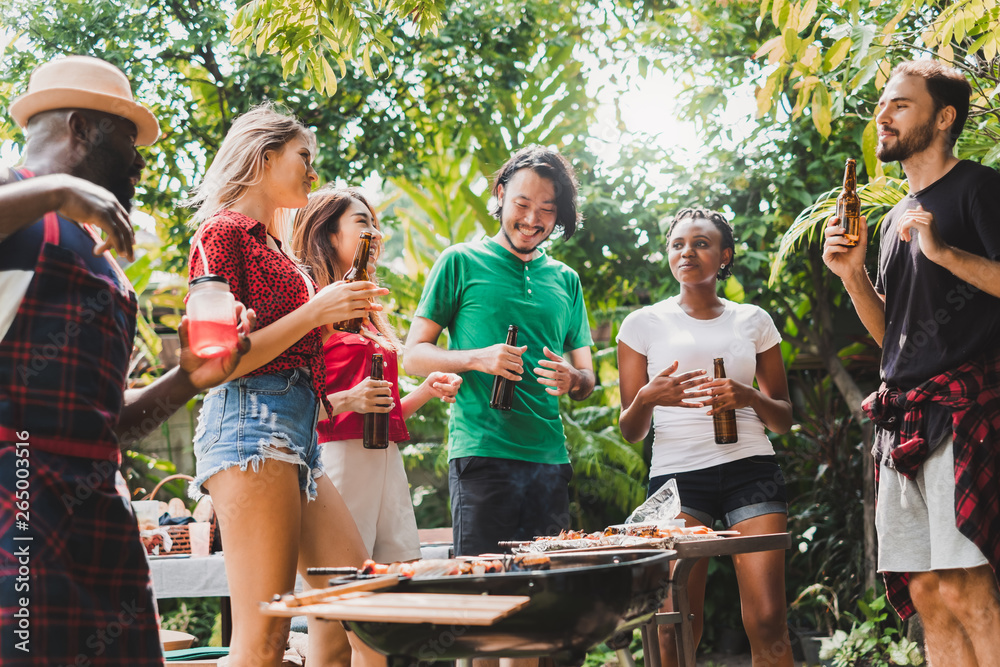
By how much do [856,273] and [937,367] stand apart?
0.41 metres

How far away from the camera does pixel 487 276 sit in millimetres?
3176

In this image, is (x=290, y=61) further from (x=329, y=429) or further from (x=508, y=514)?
(x=508, y=514)

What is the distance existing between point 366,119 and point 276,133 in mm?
3896

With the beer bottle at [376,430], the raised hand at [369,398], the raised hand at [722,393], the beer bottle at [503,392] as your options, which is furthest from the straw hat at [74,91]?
the raised hand at [722,393]

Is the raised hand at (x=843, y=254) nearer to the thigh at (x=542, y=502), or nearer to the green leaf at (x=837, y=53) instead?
the green leaf at (x=837, y=53)

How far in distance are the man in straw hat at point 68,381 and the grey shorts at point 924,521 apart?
2.21m

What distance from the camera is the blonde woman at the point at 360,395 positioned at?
109 inches

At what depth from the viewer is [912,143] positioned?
2830mm

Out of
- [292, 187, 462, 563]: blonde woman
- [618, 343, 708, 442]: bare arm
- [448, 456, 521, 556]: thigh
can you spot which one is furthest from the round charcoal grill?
[618, 343, 708, 442]: bare arm

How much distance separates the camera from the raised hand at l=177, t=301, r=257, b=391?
1.72 metres

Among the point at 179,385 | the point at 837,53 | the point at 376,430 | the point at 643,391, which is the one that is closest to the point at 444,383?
the point at 376,430

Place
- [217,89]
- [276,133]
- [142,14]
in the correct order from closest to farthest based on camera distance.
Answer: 1. [276,133]
2. [142,14]
3. [217,89]

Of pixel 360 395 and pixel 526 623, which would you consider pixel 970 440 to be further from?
pixel 360 395

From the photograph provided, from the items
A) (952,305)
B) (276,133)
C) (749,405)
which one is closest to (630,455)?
(749,405)
